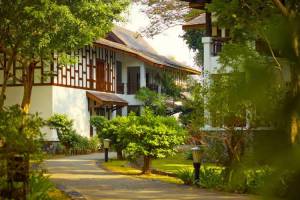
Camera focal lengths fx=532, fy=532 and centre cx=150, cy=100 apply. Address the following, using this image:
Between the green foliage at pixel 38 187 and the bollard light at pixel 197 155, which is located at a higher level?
the bollard light at pixel 197 155

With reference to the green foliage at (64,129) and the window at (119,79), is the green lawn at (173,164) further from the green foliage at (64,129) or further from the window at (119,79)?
the window at (119,79)

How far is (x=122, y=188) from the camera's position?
12.5 meters

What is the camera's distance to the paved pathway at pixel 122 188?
10930 millimetres

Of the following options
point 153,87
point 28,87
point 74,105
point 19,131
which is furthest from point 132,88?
point 19,131

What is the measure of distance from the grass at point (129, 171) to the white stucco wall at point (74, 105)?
28.8ft

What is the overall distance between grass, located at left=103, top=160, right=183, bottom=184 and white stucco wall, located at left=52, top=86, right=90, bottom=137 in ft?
28.8

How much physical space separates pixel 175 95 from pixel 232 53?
38177 mm

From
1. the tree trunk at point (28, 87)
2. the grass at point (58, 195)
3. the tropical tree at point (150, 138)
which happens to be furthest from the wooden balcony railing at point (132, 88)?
the grass at point (58, 195)

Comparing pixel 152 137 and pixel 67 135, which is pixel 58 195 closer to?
pixel 152 137

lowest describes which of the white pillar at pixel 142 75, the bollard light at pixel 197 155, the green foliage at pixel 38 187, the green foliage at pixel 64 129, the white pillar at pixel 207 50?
the green foliage at pixel 38 187

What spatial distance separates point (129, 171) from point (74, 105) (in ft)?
45.2

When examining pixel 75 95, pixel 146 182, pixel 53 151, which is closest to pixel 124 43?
pixel 75 95

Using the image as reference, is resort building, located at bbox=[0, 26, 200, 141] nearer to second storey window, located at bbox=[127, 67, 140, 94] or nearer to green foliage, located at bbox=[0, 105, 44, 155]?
second storey window, located at bbox=[127, 67, 140, 94]

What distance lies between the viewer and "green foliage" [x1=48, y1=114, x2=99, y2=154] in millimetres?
27281
